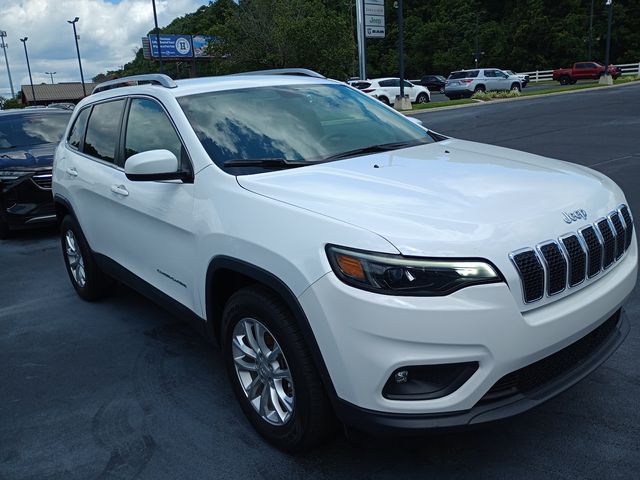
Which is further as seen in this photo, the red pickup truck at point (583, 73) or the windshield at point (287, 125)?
the red pickup truck at point (583, 73)

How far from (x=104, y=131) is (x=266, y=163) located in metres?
1.99

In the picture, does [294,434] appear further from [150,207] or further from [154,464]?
[150,207]

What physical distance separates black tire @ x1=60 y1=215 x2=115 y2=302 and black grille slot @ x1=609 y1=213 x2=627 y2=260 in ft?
12.3

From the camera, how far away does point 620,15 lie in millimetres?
65375

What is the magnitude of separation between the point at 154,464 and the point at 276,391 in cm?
68

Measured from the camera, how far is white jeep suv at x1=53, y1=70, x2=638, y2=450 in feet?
7.29

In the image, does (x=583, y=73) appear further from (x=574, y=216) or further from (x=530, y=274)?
(x=530, y=274)

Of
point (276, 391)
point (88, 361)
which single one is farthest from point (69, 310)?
point (276, 391)

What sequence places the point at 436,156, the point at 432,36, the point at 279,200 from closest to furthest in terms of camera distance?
the point at 279,200, the point at 436,156, the point at 432,36

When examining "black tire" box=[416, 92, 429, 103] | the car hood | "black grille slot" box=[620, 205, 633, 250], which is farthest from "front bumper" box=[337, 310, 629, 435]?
"black tire" box=[416, 92, 429, 103]

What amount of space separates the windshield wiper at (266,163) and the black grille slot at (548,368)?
4.93ft

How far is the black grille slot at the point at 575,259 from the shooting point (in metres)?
2.46

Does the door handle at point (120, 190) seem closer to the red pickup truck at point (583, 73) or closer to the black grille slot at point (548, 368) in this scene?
the black grille slot at point (548, 368)

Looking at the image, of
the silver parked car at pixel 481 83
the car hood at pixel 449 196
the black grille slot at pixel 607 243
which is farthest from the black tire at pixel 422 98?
the black grille slot at pixel 607 243
